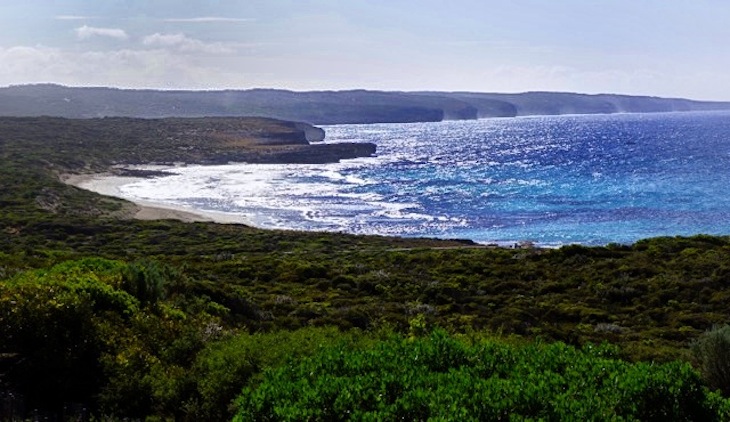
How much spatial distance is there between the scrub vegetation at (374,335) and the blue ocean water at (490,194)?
21307 millimetres

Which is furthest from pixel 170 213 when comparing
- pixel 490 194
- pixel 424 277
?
pixel 424 277

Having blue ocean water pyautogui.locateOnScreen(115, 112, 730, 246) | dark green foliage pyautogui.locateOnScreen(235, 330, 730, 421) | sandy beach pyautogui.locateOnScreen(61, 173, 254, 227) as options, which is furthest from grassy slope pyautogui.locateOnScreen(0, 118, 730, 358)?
blue ocean water pyautogui.locateOnScreen(115, 112, 730, 246)

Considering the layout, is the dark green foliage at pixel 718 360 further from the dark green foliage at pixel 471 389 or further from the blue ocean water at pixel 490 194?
the blue ocean water at pixel 490 194

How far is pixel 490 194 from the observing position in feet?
279

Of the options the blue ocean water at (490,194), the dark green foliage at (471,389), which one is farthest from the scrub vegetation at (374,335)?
the blue ocean water at (490,194)

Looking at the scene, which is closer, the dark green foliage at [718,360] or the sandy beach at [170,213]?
the dark green foliage at [718,360]

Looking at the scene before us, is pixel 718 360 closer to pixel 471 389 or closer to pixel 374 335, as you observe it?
pixel 374 335

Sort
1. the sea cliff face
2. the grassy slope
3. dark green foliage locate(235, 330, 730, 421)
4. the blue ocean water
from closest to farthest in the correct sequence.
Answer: dark green foliage locate(235, 330, 730, 421) < the grassy slope < the blue ocean water < the sea cliff face

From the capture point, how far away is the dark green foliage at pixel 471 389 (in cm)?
590

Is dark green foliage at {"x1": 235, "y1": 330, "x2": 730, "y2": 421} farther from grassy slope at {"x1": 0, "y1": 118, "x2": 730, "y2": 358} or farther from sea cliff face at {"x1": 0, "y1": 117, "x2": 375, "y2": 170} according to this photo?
sea cliff face at {"x1": 0, "y1": 117, "x2": 375, "y2": 170}

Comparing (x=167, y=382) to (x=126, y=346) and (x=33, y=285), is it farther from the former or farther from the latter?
(x=33, y=285)

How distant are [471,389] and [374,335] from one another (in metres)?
6.01

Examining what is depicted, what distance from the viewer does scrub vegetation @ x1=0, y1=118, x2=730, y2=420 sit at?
645 centimetres

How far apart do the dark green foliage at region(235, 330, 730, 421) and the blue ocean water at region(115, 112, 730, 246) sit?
48995 mm
